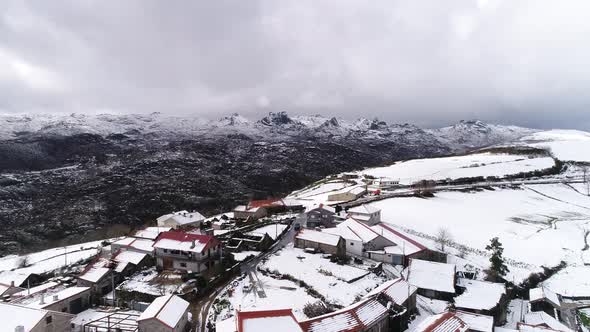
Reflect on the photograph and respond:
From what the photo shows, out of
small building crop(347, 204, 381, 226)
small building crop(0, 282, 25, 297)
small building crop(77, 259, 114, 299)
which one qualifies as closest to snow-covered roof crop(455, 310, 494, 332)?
small building crop(347, 204, 381, 226)

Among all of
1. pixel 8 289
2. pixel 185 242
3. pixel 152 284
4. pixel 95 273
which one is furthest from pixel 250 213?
pixel 8 289

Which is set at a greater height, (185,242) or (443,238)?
(185,242)

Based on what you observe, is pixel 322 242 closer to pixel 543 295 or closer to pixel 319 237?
pixel 319 237

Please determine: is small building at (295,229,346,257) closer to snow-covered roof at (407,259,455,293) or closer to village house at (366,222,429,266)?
village house at (366,222,429,266)

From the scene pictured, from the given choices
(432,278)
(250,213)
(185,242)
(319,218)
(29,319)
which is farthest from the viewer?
(250,213)

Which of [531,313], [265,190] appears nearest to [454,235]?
[531,313]

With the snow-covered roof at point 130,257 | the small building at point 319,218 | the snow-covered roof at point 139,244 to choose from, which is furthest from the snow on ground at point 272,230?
the snow-covered roof at point 130,257
